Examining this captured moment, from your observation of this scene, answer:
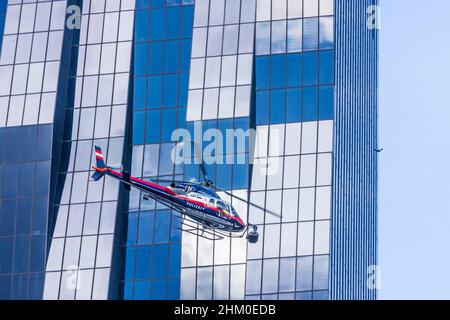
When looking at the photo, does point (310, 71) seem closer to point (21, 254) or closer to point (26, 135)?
point (26, 135)

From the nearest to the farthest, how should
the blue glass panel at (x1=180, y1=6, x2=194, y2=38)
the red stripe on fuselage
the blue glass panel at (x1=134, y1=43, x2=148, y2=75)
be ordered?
1. the red stripe on fuselage
2. the blue glass panel at (x1=134, y1=43, x2=148, y2=75)
3. the blue glass panel at (x1=180, y1=6, x2=194, y2=38)

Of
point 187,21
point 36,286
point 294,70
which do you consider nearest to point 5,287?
point 36,286

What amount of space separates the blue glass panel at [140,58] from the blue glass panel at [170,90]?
271 cm

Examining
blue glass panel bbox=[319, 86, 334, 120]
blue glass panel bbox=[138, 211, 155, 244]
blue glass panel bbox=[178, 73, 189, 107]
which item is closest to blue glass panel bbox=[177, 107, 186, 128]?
blue glass panel bbox=[178, 73, 189, 107]

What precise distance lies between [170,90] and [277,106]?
40.6ft

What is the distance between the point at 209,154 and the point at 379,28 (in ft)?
141

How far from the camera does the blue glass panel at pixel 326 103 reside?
133750 millimetres

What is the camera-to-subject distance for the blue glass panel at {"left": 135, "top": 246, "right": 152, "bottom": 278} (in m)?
135

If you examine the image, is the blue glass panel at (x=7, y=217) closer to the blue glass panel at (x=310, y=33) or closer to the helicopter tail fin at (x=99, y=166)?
the helicopter tail fin at (x=99, y=166)

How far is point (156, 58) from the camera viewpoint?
466 feet

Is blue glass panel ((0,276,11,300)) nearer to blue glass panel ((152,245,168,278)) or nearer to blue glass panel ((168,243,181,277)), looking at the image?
blue glass panel ((152,245,168,278))

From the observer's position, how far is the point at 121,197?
137 metres

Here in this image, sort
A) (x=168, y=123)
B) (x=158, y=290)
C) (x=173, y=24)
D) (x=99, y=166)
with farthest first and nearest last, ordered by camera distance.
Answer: (x=173, y=24) → (x=168, y=123) → (x=158, y=290) → (x=99, y=166)
